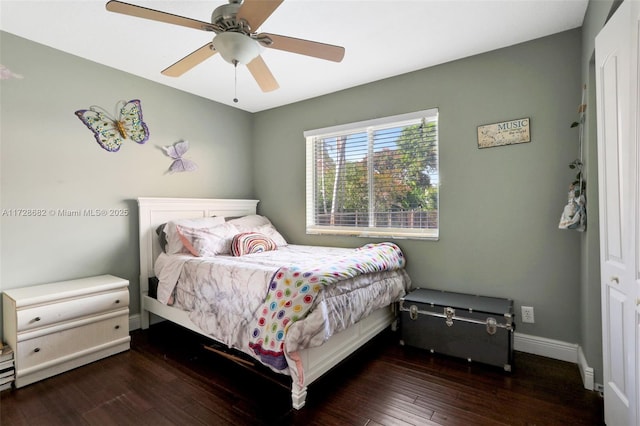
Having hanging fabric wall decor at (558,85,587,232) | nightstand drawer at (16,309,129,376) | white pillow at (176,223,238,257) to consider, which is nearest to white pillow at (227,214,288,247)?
white pillow at (176,223,238,257)

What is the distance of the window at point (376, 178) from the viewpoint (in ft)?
9.83

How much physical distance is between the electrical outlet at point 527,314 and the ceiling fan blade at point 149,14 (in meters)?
2.96

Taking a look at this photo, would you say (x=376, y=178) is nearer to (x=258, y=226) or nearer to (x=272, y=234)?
(x=272, y=234)

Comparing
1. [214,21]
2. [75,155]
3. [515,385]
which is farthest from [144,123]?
[515,385]

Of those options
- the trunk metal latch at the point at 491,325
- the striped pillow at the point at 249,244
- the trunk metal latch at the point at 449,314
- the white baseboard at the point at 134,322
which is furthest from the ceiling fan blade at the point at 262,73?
the white baseboard at the point at 134,322

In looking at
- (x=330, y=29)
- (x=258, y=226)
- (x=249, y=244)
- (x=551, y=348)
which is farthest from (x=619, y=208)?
(x=258, y=226)

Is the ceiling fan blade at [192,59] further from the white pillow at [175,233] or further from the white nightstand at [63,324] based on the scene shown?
the white nightstand at [63,324]

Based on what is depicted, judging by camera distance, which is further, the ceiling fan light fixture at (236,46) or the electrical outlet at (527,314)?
the electrical outlet at (527,314)

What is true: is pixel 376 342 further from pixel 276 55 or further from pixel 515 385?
pixel 276 55

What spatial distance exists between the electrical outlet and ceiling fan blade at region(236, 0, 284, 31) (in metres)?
2.76

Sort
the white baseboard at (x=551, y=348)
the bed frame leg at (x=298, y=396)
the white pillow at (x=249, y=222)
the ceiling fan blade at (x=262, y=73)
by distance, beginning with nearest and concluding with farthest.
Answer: the bed frame leg at (x=298, y=396) → the ceiling fan blade at (x=262, y=73) → the white baseboard at (x=551, y=348) → the white pillow at (x=249, y=222)

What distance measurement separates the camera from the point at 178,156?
339 cm

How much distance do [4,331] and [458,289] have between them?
3.57 m

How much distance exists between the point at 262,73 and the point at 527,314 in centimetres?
274
